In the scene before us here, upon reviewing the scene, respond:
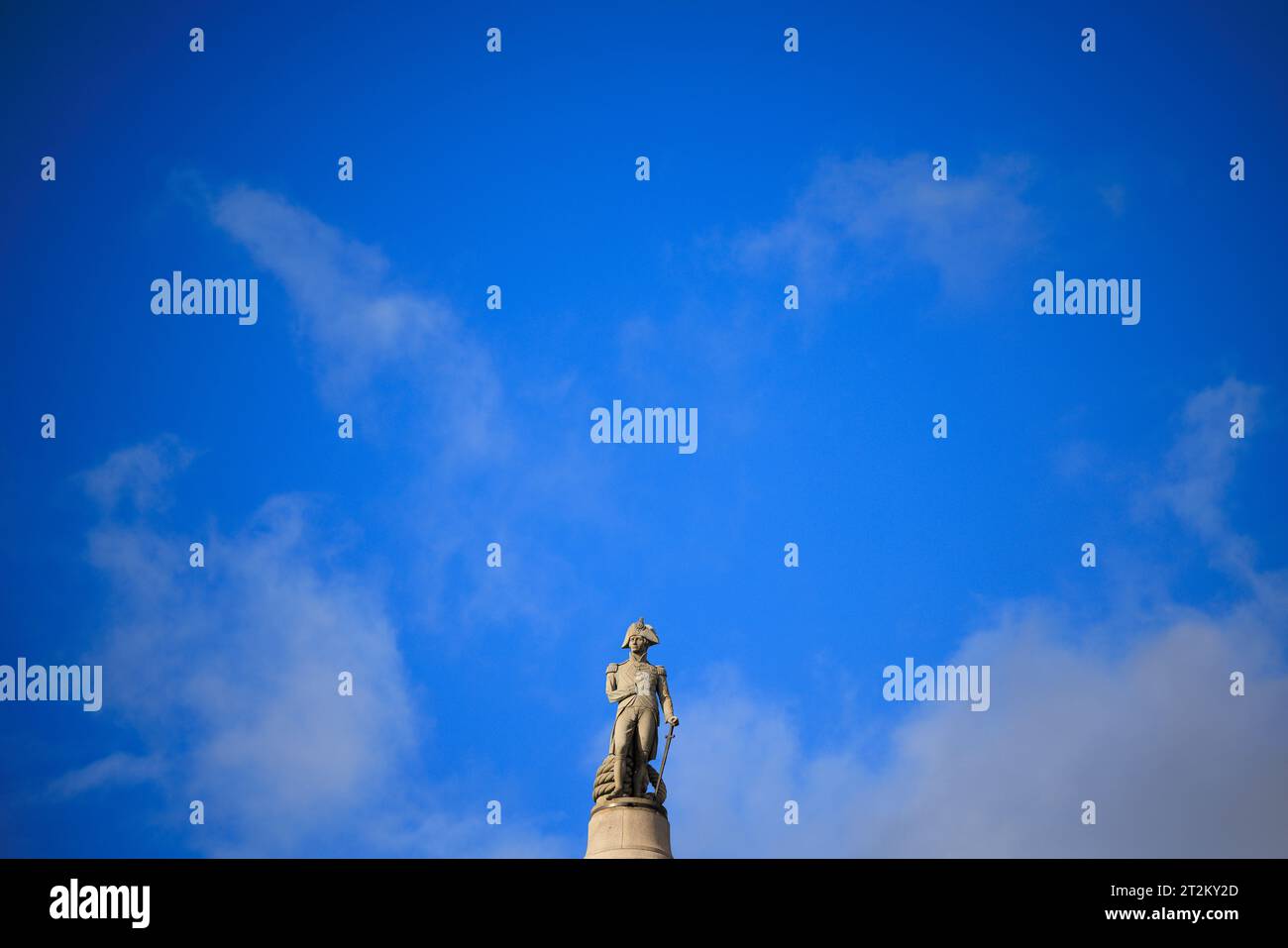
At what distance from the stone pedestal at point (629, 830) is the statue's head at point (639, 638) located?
360cm

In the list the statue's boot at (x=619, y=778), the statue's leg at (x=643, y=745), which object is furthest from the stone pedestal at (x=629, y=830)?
the statue's leg at (x=643, y=745)

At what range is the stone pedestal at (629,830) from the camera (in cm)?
3997

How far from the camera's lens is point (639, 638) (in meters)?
42.8

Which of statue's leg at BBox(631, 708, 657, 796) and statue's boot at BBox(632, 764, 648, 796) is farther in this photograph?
statue's leg at BBox(631, 708, 657, 796)

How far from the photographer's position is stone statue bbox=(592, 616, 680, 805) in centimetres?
4125

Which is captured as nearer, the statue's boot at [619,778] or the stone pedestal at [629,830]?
the stone pedestal at [629,830]

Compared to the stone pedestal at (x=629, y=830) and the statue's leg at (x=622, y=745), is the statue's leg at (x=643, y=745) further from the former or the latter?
the stone pedestal at (x=629, y=830)

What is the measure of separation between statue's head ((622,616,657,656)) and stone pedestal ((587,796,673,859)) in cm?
360

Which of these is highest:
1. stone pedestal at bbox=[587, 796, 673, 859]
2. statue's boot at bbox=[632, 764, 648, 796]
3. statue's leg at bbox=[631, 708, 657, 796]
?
statue's leg at bbox=[631, 708, 657, 796]

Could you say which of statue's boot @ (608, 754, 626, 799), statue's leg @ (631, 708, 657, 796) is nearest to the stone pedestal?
statue's boot @ (608, 754, 626, 799)

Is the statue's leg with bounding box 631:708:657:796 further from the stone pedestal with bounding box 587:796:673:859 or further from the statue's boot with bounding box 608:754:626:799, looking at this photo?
the stone pedestal with bounding box 587:796:673:859
